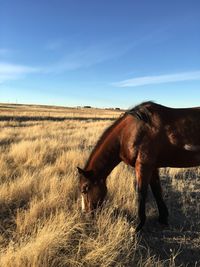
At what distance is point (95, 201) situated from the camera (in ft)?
19.5

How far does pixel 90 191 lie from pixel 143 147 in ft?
3.69

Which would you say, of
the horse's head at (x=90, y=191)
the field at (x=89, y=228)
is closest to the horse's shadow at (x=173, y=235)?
the field at (x=89, y=228)

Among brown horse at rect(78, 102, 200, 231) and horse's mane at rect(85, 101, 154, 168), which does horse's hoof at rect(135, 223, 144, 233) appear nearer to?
brown horse at rect(78, 102, 200, 231)

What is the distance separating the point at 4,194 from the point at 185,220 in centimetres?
332

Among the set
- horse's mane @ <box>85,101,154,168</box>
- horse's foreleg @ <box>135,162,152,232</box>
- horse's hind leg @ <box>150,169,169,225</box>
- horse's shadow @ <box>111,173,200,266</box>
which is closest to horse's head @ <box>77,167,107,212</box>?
horse's mane @ <box>85,101,154,168</box>

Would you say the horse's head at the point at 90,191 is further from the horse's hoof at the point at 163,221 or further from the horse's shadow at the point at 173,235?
the horse's hoof at the point at 163,221

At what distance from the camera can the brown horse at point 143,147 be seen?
5.88m

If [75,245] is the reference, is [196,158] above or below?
above

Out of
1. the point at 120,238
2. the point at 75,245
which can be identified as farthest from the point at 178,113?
the point at 75,245

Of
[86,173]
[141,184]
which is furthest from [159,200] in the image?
[86,173]

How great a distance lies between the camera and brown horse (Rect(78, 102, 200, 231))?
19.3 feet

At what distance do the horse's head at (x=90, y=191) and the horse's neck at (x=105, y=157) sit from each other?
187mm

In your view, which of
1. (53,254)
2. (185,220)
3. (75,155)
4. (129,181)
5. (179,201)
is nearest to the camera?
(53,254)

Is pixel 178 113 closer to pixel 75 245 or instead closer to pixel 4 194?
pixel 75 245
